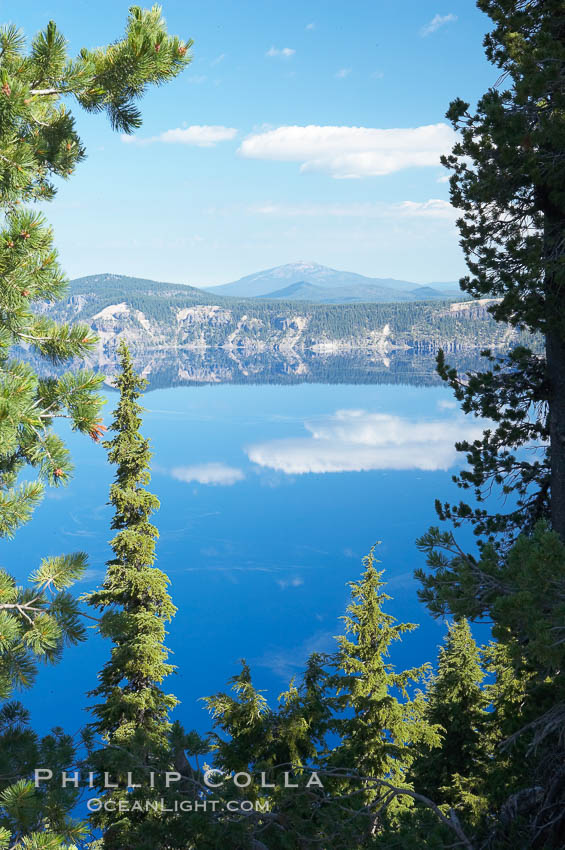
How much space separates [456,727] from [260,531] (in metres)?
46.0

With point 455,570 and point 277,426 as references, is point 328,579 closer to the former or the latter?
point 455,570

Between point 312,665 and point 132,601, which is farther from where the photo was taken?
point 132,601

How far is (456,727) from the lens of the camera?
43.0 ft

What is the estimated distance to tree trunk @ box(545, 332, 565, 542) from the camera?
Answer: 750cm

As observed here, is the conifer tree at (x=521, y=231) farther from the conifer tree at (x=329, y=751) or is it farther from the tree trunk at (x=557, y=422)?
the conifer tree at (x=329, y=751)

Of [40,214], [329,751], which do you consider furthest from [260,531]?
[40,214]

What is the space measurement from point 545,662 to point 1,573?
405 cm

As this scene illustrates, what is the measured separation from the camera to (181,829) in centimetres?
534

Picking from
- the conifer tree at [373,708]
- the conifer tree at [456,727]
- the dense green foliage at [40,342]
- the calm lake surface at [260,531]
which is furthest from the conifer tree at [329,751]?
the calm lake surface at [260,531]

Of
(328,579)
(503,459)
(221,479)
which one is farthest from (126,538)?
(221,479)

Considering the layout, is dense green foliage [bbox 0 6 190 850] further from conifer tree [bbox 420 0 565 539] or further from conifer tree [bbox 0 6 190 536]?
conifer tree [bbox 420 0 565 539]

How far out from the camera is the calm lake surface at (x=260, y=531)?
126ft

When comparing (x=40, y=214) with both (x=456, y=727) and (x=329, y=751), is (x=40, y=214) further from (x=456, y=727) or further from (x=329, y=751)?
(x=456, y=727)

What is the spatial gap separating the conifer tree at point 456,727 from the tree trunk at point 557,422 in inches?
245
